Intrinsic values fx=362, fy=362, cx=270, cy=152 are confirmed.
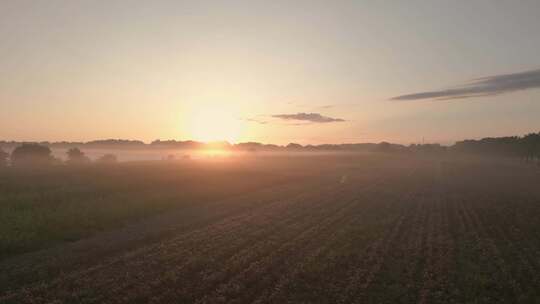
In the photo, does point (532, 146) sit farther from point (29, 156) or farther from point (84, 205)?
point (29, 156)

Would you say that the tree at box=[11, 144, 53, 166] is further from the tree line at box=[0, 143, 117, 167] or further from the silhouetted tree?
the silhouetted tree

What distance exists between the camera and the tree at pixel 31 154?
110 meters

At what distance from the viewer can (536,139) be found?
124 metres

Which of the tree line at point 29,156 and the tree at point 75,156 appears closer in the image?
the tree line at point 29,156

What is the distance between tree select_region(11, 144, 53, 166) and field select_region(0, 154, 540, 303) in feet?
273

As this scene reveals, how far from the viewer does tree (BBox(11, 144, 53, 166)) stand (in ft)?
360

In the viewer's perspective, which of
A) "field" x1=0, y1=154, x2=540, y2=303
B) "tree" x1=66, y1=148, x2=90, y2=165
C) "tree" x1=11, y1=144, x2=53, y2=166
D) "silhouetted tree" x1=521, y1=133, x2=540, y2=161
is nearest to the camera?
"field" x1=0, y1=154, x2=540, y2=303

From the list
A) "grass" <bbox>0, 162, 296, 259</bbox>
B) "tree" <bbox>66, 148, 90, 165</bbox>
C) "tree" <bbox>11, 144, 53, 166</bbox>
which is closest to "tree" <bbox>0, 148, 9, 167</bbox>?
"tree" <bbox>11, 144, 53, 166</bbox>

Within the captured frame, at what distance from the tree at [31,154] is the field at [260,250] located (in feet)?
273

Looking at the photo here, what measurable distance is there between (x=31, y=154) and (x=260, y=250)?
388 feet

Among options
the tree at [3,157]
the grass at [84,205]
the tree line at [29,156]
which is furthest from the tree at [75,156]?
the grass at [84,205]

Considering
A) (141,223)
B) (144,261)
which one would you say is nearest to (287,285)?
(144,261)

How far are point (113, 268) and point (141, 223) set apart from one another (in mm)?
10691

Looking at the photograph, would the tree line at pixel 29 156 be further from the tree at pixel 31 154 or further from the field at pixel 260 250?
the field at pixel 260 250
